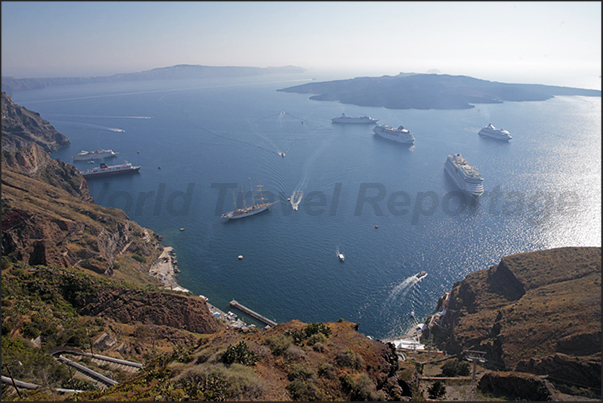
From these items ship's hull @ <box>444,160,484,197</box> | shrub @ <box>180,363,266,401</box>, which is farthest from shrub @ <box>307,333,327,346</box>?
ship's hull @ <box>444,160,484,197</box>

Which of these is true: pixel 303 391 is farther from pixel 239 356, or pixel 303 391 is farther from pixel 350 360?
pixel 350 360

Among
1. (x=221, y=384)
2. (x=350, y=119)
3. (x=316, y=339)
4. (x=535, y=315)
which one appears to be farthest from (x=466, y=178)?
(x=350, y=119)

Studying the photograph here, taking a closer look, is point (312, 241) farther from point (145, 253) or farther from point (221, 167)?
point (221, 167)

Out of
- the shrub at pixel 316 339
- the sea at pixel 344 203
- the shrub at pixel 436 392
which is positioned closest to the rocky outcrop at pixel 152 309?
the sea at pixel 344 203

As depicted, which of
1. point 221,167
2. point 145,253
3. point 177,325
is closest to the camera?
point 177,325

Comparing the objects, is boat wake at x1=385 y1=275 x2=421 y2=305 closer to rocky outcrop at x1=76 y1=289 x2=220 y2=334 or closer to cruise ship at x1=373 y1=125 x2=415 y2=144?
rocky outcrop at x1=76 y1=289 x2=220 y2=334

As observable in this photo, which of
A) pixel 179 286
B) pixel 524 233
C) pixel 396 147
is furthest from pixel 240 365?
pixel 396 147

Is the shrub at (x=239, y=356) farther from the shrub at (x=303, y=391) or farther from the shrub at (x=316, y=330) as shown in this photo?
the shrub at (x=316, y=330)
